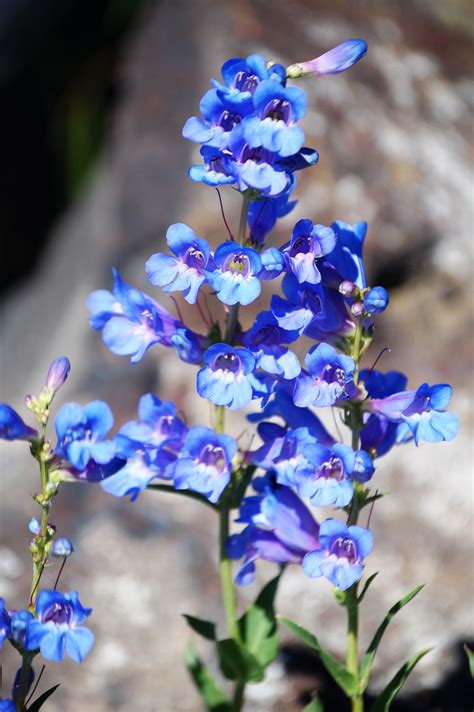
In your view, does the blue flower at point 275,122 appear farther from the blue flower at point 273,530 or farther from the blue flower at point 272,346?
the blue flower at point 273,530

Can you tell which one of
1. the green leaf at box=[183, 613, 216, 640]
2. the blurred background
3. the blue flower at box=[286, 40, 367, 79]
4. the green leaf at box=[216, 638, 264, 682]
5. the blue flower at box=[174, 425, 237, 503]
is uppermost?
the blue flower at box=[286, 40, 367, 79]

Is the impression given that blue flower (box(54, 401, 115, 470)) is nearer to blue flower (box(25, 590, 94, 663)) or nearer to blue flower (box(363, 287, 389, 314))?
blue flower (box(25, 590, 94, 663))

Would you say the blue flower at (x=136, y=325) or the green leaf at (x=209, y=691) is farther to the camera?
the green leaf at (x=209, y=691)

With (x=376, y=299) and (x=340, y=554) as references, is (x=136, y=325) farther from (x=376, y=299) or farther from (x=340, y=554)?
(x=340, y=554)

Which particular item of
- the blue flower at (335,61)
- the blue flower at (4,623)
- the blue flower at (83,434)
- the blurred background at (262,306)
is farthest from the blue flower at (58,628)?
the blurred background at (262,306)

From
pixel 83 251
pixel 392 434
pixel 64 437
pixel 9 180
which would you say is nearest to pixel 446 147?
pixel 83 251

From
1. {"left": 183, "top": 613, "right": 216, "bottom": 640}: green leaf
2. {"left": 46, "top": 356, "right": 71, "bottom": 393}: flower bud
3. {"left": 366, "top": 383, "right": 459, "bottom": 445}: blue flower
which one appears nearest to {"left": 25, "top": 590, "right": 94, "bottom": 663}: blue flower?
{"left": 46, "top": 356, "right": 71, "bottom": 393}: flower bud
